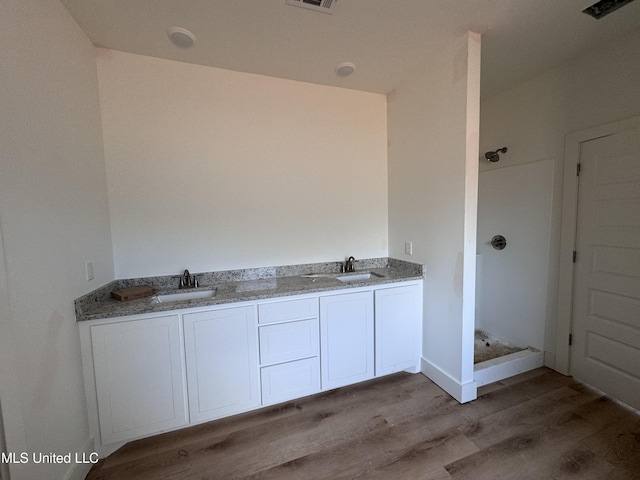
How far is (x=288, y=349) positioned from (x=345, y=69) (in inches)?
87.9

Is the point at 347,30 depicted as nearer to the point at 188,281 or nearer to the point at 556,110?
the point at 556,110

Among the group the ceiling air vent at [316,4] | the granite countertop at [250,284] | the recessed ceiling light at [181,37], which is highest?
the ceiling air vent at [316,4]

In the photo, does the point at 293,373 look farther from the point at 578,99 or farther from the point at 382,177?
the point at 578,99

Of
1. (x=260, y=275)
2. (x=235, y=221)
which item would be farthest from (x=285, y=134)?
(x=260, y=275)

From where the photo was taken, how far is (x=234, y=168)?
7.01 feet

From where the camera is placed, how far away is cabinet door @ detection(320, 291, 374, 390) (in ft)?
6.43

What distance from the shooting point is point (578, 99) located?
202 cm

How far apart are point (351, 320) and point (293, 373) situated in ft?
1.90

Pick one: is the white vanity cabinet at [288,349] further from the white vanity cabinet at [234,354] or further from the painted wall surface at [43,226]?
the painted wall surface at [43,226]

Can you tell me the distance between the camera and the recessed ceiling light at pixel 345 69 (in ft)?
6.67

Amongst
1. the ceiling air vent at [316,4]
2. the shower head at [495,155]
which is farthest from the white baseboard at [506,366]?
the ceiling air vent at [316,4]

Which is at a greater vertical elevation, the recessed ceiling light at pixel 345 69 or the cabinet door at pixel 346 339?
the recessed ceiling light at pixel 345 69

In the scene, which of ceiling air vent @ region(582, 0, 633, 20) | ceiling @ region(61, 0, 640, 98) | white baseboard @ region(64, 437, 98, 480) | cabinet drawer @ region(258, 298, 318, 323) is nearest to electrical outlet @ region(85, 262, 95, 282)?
white baseboard @ region(64, 437, 98, 480)

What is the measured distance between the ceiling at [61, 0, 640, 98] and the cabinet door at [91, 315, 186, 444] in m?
1.81
